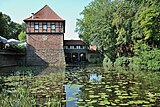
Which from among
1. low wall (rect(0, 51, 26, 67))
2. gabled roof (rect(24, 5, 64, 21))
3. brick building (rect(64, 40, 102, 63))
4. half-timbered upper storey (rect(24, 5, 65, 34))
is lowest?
low wall (rect(0, 51, 26, 67))

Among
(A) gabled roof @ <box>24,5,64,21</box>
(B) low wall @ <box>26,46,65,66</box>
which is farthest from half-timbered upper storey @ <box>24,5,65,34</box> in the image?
(B) low wall @ <box>26,46,65,66</box>

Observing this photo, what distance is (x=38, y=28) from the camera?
3359 cm

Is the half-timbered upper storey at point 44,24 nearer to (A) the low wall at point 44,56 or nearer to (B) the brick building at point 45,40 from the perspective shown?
(B) the brick building at point 45,40

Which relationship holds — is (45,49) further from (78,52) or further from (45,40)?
(78,52)

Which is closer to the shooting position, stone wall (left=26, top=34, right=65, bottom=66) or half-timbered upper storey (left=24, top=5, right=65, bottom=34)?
stone wall (left=26, top=34, right=65, bottom=66)

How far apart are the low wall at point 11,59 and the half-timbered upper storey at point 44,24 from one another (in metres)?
3.98

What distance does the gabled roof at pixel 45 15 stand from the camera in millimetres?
33844

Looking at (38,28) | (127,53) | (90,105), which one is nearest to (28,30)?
(38,28)

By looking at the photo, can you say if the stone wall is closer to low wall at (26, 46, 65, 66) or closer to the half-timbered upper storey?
low wall at (26, 46, 65, 66)

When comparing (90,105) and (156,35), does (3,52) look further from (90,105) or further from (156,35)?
(90,105)

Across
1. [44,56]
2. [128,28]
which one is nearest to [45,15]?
[44,56]

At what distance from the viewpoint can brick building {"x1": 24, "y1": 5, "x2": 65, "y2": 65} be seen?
3316 centimetres

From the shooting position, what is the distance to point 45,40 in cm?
3372

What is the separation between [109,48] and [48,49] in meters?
9.31
